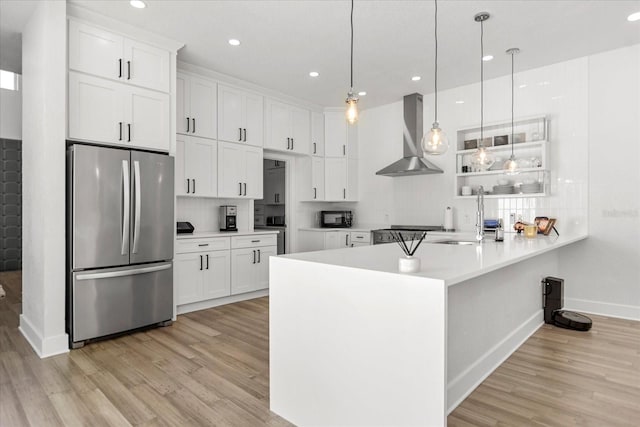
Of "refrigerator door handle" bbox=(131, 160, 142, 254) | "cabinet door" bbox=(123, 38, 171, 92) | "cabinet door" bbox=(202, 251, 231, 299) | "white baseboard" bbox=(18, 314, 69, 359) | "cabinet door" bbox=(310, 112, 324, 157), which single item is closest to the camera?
"white baseboard" bbox=(18, 314, 69, 359)

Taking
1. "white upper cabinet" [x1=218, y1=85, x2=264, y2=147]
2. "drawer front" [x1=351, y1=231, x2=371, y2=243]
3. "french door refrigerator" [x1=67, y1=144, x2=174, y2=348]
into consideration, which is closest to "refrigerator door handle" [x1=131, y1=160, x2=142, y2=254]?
"french door refrigerator" [x1=67, y1=144, x2=174, y2=348]

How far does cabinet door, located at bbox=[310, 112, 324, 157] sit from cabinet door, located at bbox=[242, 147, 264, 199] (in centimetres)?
110

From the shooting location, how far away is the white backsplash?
15.4 feet

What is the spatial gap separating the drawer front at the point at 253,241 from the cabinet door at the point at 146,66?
189cm

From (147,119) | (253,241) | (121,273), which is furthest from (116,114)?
(253,241)

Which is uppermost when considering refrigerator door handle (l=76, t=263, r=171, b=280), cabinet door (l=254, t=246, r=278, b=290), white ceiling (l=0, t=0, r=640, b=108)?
white ceiling (l=0, t=0, r=640, b=108)

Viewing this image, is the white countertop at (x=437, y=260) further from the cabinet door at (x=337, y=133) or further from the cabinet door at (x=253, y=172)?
the cabinet door at (x=337, y=133)

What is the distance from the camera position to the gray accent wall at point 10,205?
22.6ft

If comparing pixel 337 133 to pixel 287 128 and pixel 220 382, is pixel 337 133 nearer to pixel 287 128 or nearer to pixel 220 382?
pixel 287 128

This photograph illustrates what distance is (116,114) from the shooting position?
340 centimetres

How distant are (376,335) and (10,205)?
8.07 meters

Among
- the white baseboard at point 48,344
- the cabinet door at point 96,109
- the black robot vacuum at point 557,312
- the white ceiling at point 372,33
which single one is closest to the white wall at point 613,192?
the white ceiling at point 372,33

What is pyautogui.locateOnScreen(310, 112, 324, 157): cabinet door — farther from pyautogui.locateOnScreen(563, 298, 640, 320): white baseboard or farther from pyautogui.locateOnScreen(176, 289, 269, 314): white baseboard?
pyautogui.locateOnScreen(563, 298, 640, 320): white baseboard

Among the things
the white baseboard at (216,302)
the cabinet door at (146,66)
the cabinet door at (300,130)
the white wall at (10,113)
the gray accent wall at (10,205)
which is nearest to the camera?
the cabinet door at (146,66)
